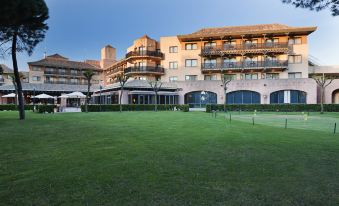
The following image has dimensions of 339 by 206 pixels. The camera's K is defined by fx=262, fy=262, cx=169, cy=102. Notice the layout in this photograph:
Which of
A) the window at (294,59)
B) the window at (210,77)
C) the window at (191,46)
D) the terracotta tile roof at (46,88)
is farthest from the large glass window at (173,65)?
the window at (294,59)

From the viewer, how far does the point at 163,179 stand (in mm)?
5508

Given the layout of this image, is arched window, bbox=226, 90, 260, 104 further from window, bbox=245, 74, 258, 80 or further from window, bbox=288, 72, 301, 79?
window, bbox=288, 72, 301, 79

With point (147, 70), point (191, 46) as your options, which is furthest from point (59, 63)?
point (191, 46)

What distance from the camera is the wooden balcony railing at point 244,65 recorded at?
156ft

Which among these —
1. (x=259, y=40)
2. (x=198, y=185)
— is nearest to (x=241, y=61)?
(x=259, y=40)

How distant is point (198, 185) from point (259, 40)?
162 ft

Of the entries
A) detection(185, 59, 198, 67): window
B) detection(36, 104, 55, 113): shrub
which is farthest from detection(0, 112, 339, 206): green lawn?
detection(185, 59, 198, 67): window

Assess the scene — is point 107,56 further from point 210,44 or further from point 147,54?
point 210,44

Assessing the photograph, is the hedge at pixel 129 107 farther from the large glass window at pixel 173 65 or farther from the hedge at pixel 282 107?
the large glass window at pixel 173 65

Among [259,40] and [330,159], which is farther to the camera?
[259,40]

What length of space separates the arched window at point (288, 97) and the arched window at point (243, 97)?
2689 mm

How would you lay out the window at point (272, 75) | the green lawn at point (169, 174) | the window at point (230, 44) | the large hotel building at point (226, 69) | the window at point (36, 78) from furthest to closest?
1. the window at point (36, 78)
2. the window at point (230, 44)
3. the window at point (272, 75)
4. the large hotel building at point (226, 69)
5. the green lawn at point (169, 174)

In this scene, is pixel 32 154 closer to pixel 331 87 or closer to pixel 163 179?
pixel 163 179

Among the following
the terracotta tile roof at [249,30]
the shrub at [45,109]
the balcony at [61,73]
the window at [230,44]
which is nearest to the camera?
the shrub at [45,109]
